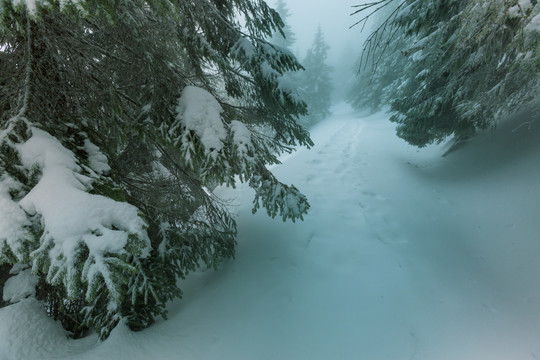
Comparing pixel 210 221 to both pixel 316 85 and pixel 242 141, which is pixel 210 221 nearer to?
pixel 242 141

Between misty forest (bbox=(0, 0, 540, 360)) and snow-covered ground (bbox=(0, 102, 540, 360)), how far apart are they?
31 mm

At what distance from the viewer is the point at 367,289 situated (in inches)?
165

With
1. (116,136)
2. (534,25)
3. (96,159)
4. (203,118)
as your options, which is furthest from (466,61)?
(96,159)

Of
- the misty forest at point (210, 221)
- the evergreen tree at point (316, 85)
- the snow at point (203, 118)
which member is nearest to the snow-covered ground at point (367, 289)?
the misty forest at point (210, 221)

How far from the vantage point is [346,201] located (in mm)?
7047

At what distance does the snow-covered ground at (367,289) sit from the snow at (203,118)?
2838mm

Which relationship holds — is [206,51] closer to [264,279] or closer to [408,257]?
[264,279]

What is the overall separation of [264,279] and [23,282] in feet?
12.0

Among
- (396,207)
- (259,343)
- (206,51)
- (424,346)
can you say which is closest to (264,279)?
(259,343)

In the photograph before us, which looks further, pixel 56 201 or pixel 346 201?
pixel 346 201

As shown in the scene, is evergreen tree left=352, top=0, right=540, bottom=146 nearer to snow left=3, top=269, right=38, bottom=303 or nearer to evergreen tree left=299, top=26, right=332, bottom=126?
snow left=3, top=269, right=38, bottom=303

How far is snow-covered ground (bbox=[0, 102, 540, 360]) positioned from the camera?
3348 mm

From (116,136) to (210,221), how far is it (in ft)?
6.97

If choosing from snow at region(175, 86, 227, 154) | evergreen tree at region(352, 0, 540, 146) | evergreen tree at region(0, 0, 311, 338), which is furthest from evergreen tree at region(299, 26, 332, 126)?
snow at region(175, 86, 227, 154)
